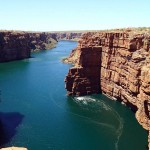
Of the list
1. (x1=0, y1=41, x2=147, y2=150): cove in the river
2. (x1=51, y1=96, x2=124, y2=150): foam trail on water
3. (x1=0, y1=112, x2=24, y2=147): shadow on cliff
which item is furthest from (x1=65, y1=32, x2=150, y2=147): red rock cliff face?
(x1=0, y1=112, x2=24, y2=147): shadow on cliff

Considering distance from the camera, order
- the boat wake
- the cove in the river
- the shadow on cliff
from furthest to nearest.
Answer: the boat wake
the shadow on cliff
the cove in the river

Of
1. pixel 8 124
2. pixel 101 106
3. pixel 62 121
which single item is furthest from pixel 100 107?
pixel 8 124

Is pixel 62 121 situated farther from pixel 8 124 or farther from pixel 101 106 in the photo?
pixel 101 106

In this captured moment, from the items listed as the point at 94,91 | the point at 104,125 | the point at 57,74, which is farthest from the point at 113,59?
the point at 57,74

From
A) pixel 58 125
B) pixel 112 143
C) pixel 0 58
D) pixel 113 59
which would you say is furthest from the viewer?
pixel 0 58

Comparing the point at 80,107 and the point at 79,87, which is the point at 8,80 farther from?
the point at 80,107

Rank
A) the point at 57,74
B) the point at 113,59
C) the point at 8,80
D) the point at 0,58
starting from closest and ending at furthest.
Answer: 1. the point at 113,59
2. the point at 8,80
3. the point at 57,74
4. the point at 0,58

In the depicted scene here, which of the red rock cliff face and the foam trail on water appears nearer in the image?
the foam trail on water

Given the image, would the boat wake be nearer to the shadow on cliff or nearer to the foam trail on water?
the foam trail on water
